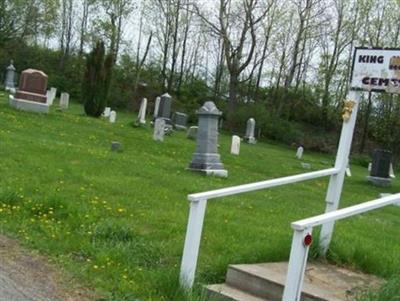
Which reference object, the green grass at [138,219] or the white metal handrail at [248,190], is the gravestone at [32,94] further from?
the white metal handrail at [248,190]

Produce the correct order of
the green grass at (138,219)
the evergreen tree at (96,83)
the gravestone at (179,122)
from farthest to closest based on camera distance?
the gravestone at (179,122) → the evergreen tree at (96,83) → the green grass at (138,219)

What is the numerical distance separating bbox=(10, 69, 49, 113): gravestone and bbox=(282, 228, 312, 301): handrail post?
741 inches

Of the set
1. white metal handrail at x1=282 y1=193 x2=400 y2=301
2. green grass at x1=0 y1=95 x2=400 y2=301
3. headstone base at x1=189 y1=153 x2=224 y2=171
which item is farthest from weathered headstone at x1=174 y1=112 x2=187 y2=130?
white metal handrail at x1=282 y1=193 x2=400 y2=301

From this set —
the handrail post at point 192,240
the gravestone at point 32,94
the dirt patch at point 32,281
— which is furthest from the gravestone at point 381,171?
the dirt patch at point 32,281

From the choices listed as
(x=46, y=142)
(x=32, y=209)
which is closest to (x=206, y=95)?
(x=46, y=142)

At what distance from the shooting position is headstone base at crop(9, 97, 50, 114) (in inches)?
854

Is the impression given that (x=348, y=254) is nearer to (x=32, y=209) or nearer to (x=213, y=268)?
(x=213, y=268)

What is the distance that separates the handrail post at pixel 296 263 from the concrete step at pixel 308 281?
1.85 feet

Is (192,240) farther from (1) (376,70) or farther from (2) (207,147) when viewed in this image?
(2) (207,147)

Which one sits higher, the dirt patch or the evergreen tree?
the evergreen tree

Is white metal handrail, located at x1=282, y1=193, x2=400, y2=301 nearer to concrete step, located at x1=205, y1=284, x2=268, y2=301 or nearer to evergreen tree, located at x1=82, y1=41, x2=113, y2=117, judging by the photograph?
concrete step, located at x1=205, y1=284, x2=268, y2=301

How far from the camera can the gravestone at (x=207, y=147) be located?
1489 cm

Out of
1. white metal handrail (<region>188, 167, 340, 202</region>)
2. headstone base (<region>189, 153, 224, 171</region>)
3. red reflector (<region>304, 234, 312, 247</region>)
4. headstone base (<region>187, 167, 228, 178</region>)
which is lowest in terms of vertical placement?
headstone base (<region>187, 167, 228, 178</region>)

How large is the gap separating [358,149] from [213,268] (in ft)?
139
